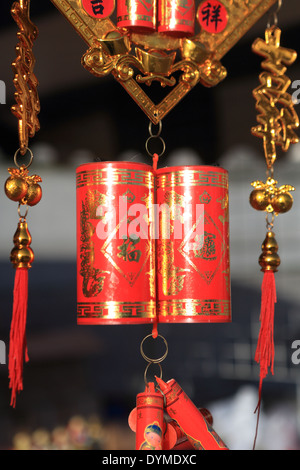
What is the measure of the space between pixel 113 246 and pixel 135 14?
619 mm

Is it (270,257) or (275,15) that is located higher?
(275,15)

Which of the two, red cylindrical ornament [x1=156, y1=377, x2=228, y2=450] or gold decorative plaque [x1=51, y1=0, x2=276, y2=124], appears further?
gold decorative plaque [x1=51, y1=0, x2=276, y2=124]

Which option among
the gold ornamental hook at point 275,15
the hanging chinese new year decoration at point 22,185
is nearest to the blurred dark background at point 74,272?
the gold ornamental hook at point 275,15

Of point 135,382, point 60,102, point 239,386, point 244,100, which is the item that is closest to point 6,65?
point 60,102

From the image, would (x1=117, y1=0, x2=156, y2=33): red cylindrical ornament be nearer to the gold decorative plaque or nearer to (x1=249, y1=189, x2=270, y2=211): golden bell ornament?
the gold decorative plaque

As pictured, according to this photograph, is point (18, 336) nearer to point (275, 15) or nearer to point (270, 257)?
point (270, 257)

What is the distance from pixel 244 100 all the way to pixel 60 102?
0.54 m

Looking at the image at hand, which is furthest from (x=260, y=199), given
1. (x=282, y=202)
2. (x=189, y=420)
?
(x=189, y=420)

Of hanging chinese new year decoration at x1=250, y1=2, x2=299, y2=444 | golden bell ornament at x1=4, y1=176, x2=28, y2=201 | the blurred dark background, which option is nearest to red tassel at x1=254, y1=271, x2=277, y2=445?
hanging chinese new year decoration at x1=250, y1=2, x2=299, y2=444

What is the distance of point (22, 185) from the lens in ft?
5.38

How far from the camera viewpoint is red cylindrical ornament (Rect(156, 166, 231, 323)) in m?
1.72

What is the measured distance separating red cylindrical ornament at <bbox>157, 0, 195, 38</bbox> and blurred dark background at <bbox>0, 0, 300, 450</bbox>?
0.21m

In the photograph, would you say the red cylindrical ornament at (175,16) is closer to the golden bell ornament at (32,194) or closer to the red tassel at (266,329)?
the golden bell ornament at (32,194)

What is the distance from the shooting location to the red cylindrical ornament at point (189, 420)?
5.54ft
